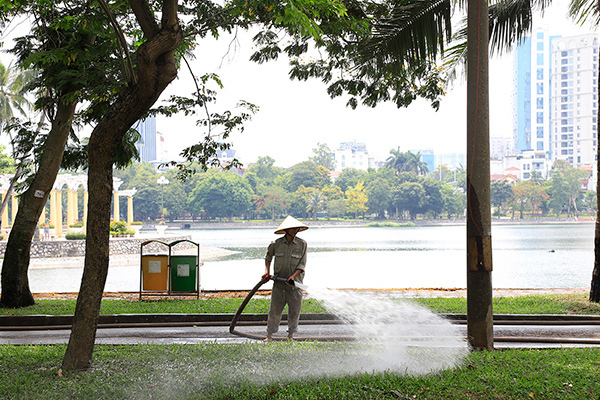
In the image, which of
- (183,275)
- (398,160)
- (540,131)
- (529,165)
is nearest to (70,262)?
(183,275)

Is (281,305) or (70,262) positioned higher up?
(281,305)

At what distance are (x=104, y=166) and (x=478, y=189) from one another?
15.3 feet

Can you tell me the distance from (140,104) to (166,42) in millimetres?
803

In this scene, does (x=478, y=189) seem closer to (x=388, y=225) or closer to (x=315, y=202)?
(x=315, y=202)

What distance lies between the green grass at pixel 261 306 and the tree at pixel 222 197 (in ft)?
313

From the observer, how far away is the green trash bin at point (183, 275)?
13.1 meters

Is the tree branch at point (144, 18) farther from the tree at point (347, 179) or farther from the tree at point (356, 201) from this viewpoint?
the tree at point (347, 179)

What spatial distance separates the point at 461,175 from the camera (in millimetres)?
158750

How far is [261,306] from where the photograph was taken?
11.1 metres

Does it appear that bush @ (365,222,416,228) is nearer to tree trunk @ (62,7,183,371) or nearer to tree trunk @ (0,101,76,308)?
tree trunk @ (0,101,76,308)

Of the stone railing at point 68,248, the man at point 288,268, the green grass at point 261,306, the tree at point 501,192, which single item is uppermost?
the tree at point 501,192

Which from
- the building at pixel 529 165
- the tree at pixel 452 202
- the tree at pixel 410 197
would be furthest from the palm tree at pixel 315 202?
the building at pixel 529 165

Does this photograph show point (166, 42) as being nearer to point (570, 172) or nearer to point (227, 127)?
point (227, 127)

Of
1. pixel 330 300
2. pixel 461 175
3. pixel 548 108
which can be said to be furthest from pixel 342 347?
pixel 548 108
